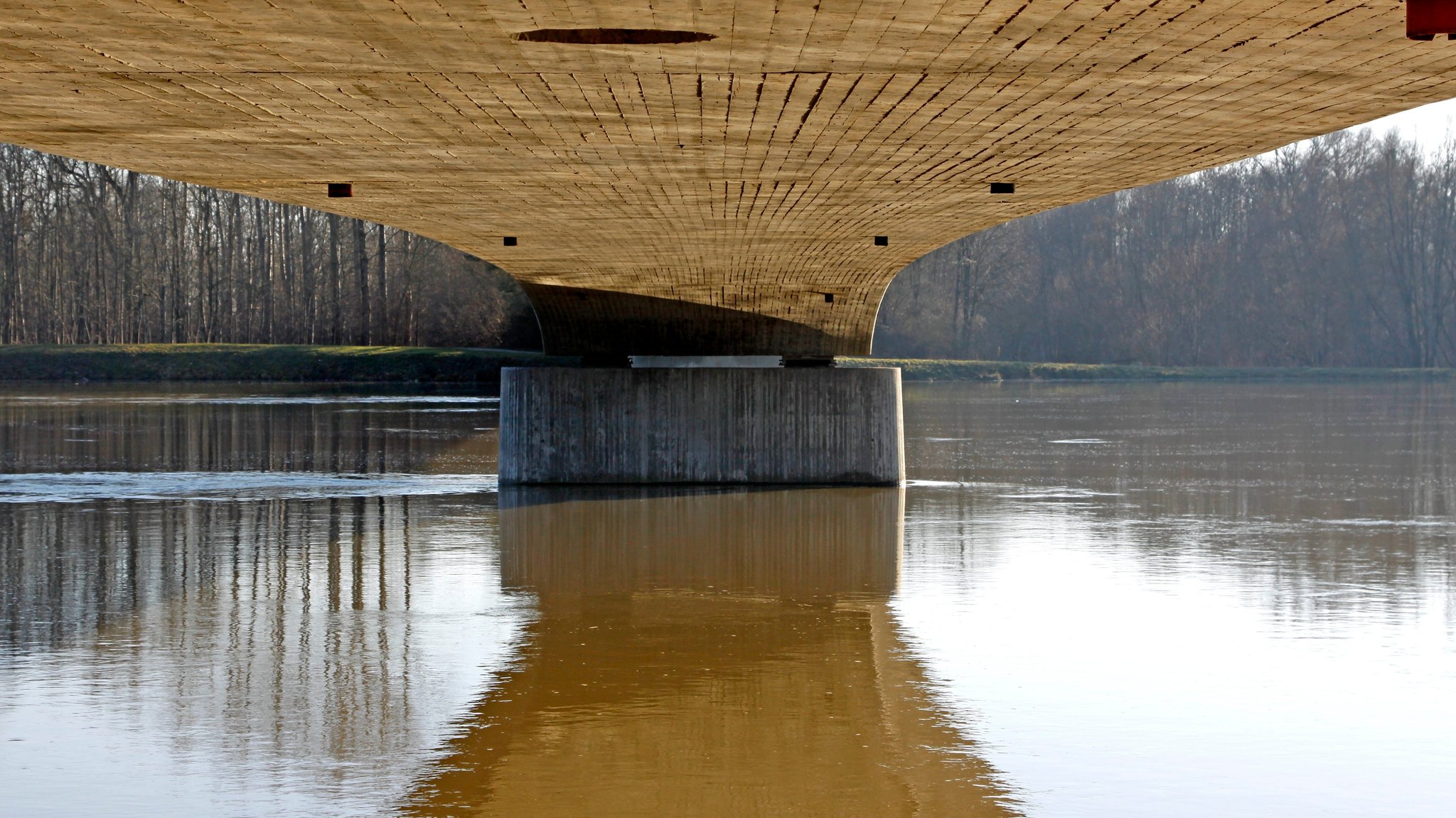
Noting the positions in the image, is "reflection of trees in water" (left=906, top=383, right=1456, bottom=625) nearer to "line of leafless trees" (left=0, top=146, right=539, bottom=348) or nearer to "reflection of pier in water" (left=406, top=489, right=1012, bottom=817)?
"reflection of pier in water" (left=406, top=489, right=1012, bottom=817)

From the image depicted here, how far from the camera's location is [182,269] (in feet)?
243

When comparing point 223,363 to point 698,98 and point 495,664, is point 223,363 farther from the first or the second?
point 698,98

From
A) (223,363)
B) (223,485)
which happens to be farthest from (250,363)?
(223,485)

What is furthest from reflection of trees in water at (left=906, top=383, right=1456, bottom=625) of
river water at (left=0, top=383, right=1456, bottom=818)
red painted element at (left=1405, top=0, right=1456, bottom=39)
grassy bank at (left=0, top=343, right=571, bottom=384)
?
grassy bank at (left=0, top=343, right=571, bottom=384)

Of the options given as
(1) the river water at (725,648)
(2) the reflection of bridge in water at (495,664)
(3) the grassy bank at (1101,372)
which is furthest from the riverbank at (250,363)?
(2) the reflection of bridge in water at (495,664)

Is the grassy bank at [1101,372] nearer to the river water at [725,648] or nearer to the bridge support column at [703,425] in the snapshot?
the bridge support column at [703,425]

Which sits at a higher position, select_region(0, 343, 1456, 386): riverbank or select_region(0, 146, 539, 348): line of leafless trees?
select_region(0, 146, 539, 348): line of leafless trees

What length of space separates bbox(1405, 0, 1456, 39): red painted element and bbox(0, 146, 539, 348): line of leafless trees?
61491mm

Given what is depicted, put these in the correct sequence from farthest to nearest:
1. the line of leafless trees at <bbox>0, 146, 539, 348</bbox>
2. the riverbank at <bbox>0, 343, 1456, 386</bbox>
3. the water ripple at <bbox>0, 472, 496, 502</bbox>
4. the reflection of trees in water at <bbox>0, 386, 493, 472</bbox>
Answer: the line of leafless trees at <bbox>0, 146, 539, 348</bbox> < the riverbank at <bbox>0, 343, 1456, 386</bbox> < the reflection of trees in water at <bbox>0, 386, 493, 472</bbox> < the water ripple at <bbox>0, 472, 496, 502</bbox>

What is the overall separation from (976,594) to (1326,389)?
5417 cm

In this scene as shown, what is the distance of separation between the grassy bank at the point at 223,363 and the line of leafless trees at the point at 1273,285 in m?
34.6

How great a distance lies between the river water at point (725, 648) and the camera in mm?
7871

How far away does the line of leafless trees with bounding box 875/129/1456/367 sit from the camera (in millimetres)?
88188

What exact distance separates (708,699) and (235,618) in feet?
14.7
